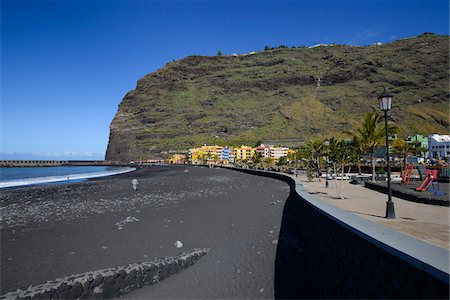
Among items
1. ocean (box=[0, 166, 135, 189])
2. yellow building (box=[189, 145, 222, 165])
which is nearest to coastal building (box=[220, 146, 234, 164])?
yellow building (box=[189, 145, 222, 165])

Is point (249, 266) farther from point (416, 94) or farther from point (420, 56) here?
point (420, 56)

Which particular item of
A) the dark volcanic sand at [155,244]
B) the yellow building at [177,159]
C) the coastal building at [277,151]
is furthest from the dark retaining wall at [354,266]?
the yellow building at [177,159]

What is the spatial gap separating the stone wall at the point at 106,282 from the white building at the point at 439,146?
9981 cm

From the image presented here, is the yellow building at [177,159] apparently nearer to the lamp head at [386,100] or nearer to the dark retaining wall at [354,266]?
the lamp head at [386,100]

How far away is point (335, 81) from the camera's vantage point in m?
151

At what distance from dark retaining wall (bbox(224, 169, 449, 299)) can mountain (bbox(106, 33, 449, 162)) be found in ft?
363

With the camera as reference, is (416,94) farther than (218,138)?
No

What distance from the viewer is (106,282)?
18.5 feet

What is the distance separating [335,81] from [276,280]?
162315 mm

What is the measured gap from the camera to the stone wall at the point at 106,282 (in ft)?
16.6

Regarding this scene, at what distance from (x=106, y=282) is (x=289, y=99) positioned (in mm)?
146086

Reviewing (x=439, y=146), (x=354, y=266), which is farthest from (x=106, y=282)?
(x=439, y=146)

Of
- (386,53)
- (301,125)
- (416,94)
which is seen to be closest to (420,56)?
(386,53)

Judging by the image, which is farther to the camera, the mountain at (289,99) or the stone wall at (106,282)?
the mountain at (289,99)
